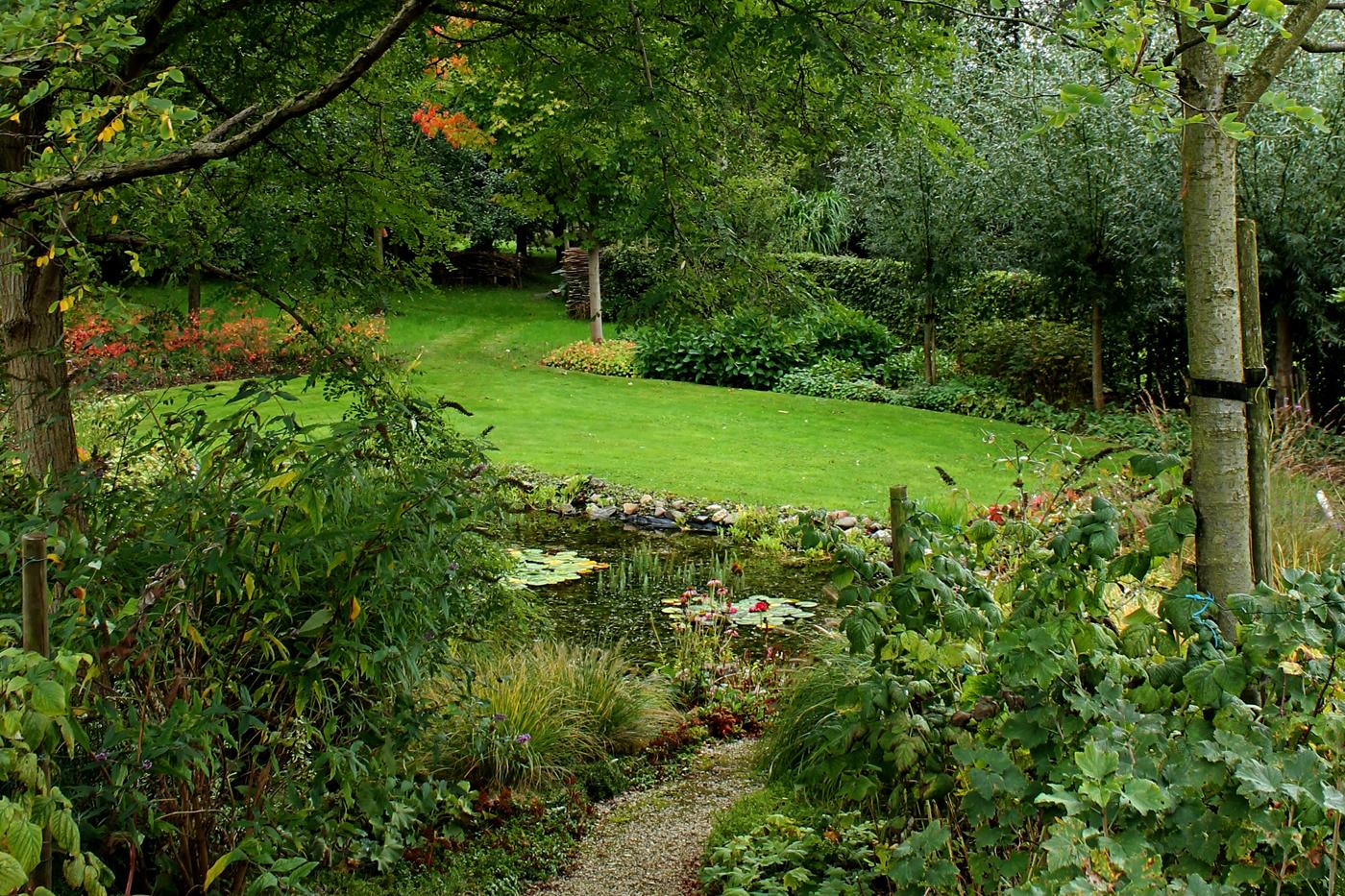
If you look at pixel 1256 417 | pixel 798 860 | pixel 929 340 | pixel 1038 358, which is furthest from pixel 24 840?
pixel 929 340

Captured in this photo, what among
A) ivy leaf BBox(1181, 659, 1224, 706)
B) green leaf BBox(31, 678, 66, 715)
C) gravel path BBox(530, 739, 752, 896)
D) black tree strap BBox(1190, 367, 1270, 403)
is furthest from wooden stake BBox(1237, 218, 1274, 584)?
green leaf BBox(31, 678, 66, 715)

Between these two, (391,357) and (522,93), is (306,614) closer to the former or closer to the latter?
(391,357)

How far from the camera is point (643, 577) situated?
8414 mm

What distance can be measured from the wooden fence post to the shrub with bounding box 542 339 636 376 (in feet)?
48.1

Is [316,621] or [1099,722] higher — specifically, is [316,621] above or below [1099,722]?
above

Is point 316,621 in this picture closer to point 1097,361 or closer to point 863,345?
point 1097,361

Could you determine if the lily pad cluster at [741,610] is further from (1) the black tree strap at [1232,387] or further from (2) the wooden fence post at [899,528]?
(1) the black tree strap at [1232,387]

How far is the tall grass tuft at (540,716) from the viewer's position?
455 centimetres

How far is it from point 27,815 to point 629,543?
790cm

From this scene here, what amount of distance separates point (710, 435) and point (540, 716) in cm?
887

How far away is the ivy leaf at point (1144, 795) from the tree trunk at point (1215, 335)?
0.99 meters

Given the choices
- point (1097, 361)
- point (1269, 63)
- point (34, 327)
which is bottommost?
point (1097, 361)

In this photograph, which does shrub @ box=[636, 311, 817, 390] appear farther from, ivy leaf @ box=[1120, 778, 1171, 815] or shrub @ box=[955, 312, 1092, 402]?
ivy leaf @ box=[1120, 778, 1171, 815]

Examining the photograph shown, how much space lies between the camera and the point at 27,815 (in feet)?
5.97
